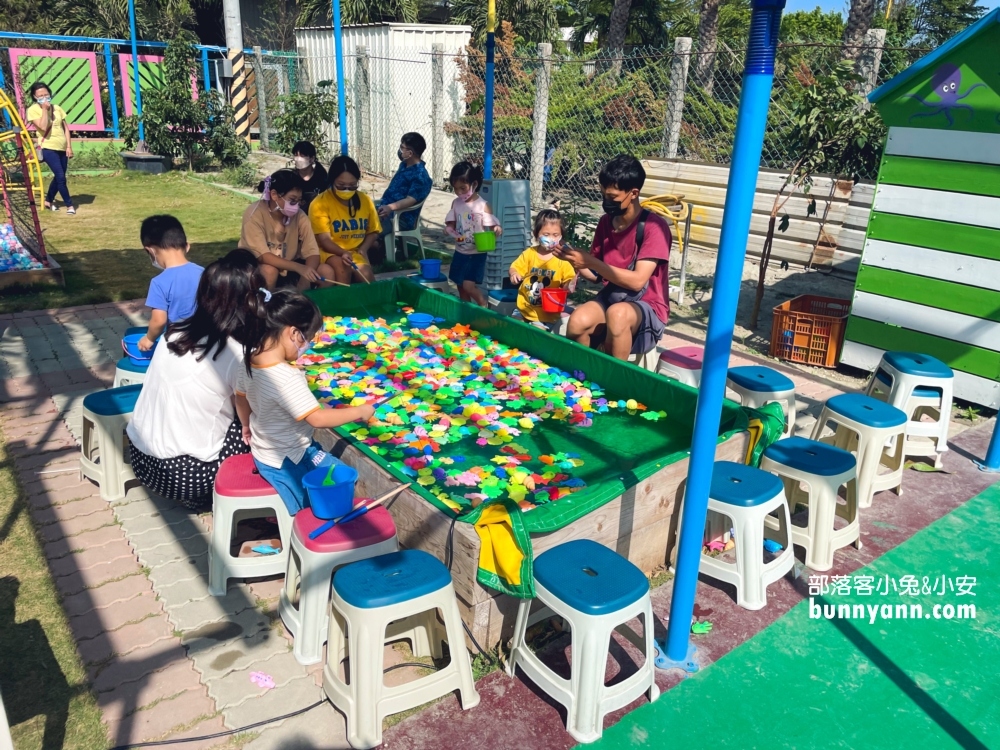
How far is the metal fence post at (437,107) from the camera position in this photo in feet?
47.3

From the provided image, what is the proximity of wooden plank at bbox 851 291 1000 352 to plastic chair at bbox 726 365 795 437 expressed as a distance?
178 cm

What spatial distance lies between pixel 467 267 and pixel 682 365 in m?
2.45

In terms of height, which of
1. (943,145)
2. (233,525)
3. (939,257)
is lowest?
(233,525)

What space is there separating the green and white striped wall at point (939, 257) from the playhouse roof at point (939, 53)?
33cm

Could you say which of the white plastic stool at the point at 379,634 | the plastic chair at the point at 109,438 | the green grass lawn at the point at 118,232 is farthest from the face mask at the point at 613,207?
the green grass lawn at the point at 118,232

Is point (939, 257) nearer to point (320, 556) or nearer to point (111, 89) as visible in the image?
point (320, 556)

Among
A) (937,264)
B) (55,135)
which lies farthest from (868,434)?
(55,135)

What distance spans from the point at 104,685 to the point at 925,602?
3.63 meters

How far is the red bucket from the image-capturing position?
225 inches

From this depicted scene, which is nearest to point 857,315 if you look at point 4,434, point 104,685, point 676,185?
point 676,185

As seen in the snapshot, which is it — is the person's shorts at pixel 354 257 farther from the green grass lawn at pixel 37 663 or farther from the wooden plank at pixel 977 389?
the wooden plank at pixel 977 389

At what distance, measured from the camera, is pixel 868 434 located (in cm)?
427

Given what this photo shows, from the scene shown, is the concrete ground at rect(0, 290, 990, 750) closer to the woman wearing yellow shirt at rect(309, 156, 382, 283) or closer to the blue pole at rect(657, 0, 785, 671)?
the blue pole at rect(657, 0, 785, 671)

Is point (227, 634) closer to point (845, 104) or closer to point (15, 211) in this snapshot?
point (845, 104)
